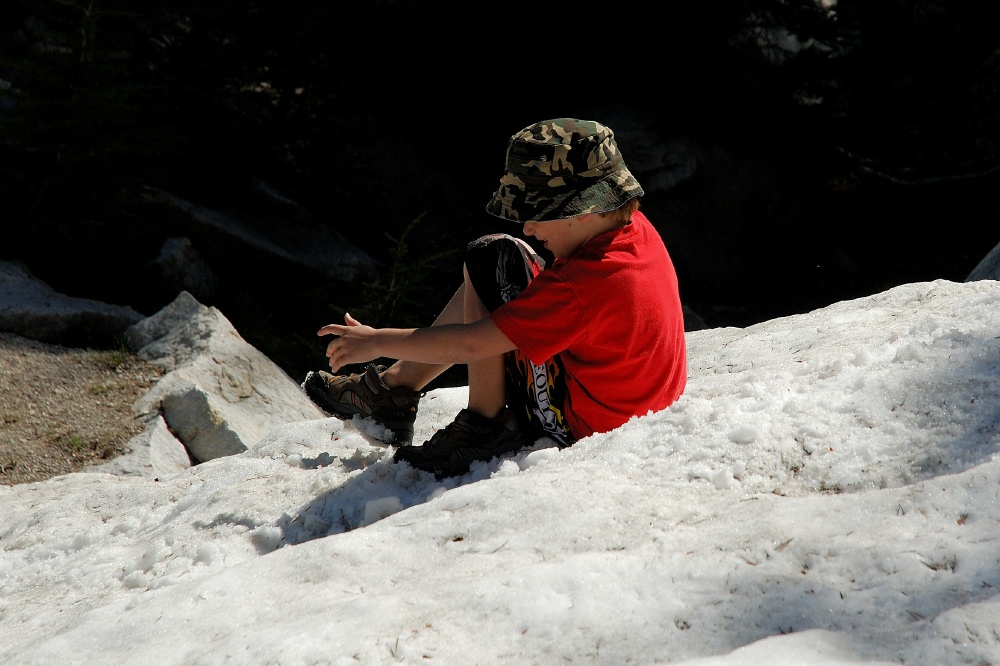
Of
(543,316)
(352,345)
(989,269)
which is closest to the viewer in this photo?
(543,316)

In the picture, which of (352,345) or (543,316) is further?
(352,345)

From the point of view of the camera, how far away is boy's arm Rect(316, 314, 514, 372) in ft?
9.16

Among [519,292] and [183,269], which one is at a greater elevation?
[519,292]

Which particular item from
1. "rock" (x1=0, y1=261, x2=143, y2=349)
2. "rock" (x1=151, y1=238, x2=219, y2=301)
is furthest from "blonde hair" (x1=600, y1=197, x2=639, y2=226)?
"rock" (x1=151, y1=238, x2=219, y2=301)

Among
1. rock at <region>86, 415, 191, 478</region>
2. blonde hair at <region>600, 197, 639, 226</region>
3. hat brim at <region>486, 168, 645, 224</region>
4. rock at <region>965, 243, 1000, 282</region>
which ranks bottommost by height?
rock at <region>86, 415, 191, 478</region>

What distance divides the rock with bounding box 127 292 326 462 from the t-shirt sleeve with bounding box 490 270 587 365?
8.23 feet

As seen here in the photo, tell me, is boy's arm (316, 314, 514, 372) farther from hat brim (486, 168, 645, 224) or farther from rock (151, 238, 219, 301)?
rock (151, 238, 219, 301)

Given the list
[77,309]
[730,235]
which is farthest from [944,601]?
[730,235]

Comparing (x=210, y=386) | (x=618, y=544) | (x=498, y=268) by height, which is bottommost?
(x=210, y=386)

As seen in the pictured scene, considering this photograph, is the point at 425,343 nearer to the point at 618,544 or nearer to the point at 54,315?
the point at 618,544

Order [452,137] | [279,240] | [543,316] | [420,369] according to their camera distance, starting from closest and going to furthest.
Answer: [543,316]
[420,369]
[279,240]
[452,137]

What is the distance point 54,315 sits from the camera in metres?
5.57

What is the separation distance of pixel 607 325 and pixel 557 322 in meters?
0.17

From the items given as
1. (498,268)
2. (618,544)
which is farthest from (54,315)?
(618,544)
